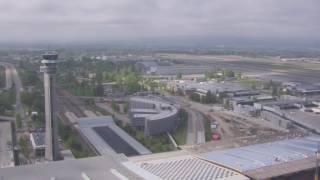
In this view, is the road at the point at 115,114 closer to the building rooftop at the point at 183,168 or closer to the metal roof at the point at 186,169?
the building rooftop at the point at 183,168

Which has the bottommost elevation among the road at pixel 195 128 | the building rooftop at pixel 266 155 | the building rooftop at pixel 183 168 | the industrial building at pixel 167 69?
the road at pixel 195 128

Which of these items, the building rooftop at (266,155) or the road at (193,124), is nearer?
the building rooftop at (266,155)

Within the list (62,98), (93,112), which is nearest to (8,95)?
(62,98)

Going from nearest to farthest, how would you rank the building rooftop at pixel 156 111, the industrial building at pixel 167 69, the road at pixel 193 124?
the road at pixel 193 124
the building rooftop at pixel 156 111
the industrial building at pixel 167 69

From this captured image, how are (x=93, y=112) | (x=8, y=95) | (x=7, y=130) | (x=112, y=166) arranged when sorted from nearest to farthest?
(x=112, y=166) → (x=7, y=130) → (x=93, y=112) → (x=8, y=95)

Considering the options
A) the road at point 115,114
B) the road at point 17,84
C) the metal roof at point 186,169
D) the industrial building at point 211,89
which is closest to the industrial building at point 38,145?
the road at point 115,114

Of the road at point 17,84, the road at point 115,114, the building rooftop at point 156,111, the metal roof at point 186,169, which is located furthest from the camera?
the road at point 17,84

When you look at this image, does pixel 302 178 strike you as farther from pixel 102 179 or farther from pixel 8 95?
pixel 8 95

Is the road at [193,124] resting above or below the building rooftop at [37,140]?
below
